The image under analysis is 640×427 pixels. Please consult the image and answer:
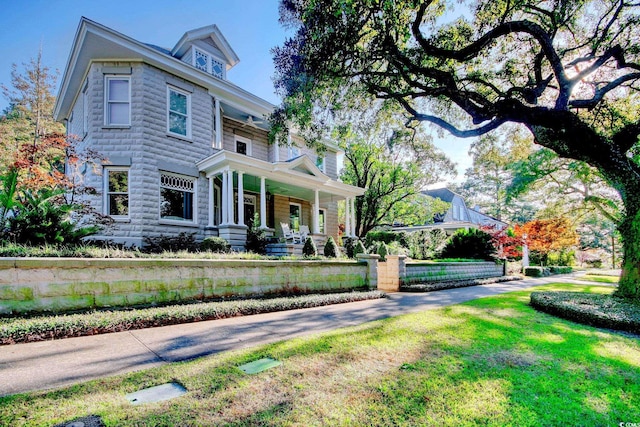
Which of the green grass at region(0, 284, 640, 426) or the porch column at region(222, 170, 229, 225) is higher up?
the porch column at region(222, 170, 229, 225)

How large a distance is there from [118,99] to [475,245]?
18201mm

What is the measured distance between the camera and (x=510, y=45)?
972 centimetres

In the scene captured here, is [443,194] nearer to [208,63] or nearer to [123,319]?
[208,63]

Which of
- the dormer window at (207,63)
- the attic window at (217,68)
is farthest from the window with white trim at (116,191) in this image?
the attic window at (217,68)

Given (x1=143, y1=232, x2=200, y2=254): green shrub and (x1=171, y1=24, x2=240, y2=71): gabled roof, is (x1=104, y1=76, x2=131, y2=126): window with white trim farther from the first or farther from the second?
(x1=143, y1=232, x2=200, y2=254): green shrub

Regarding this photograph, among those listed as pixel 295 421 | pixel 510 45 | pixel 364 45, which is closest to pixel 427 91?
pixel 364 45

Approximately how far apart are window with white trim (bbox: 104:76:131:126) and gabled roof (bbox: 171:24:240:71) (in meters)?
3.56

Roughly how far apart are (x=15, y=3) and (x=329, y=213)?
15211 mm

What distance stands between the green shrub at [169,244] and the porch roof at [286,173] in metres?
2.91

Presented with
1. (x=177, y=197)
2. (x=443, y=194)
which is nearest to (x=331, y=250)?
(x=177, y=197)

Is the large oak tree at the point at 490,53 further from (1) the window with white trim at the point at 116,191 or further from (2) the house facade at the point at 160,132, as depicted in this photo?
(1) the window with white trim at the point at 116,191

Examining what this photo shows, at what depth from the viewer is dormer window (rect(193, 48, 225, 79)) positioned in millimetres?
13320

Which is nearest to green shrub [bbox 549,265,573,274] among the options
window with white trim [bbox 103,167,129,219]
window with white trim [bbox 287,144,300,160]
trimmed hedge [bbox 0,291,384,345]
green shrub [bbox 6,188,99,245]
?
window with white trim [bbox 287,144,300,160]

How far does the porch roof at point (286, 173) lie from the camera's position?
11359 millimetres
